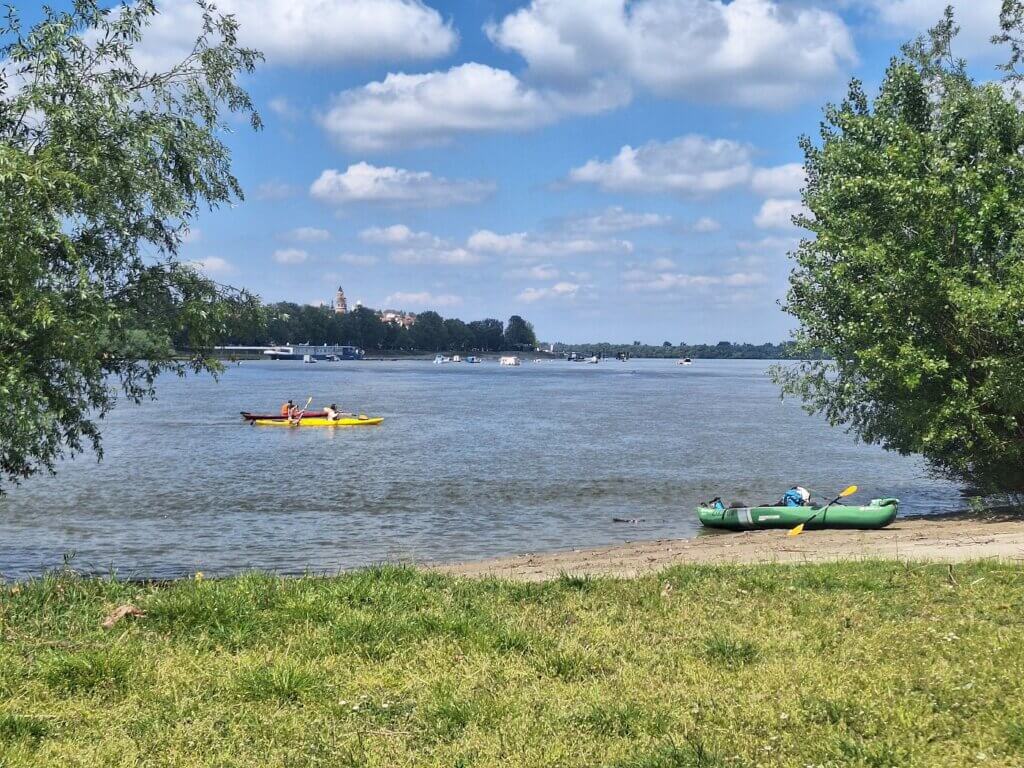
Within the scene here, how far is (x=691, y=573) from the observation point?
12.0m

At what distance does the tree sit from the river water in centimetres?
682

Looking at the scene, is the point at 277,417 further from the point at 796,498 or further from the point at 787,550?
the point at 787,550

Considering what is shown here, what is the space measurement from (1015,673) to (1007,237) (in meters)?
15.3

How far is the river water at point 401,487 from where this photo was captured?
72.0 feet

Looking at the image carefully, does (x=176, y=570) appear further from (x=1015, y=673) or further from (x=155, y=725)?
(x=1015, y=673)

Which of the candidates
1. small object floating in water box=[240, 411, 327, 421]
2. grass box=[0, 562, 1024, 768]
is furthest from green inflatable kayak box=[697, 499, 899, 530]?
small object floating in water box=[240, 411, 327, 421]

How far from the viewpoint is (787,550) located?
1691 cm

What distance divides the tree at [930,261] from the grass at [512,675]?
32.6 ft

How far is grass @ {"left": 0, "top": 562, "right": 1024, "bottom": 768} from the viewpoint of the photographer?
5.93 meters

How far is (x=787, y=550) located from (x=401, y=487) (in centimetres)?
1891

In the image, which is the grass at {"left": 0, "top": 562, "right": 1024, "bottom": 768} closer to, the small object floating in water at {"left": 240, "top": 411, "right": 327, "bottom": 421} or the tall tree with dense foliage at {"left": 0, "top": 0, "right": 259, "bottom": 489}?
the tall tree with dense foliage at {"left": 0, "top": 0, "right": 259, "bottom": 489}

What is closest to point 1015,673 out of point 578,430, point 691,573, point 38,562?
point 691,573

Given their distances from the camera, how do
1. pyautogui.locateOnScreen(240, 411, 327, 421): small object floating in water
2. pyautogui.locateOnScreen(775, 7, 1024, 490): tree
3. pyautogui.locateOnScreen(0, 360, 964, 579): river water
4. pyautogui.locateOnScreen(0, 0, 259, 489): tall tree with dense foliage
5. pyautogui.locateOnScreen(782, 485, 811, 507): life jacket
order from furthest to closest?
pyautogui.locateOnScreen(240, 411, 327, 421): small object floating in water < pyautogui.locateOnScreen(782, 485, 811, 507): life jacket < pyautogui.locateOnScreen(0, 360, 964, 579): river water < pyautogui.locateOnScreen(775, 7, 1024, 490): tree < pyautogui.locateOnScreen(0, 0, 259, 489): tall tree with dense foliage

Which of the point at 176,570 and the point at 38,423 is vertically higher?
the point at 38,423
